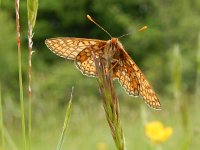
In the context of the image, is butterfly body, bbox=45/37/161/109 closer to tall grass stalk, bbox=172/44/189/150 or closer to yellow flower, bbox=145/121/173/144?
tall grass stalk, bbox=172/44/189/150

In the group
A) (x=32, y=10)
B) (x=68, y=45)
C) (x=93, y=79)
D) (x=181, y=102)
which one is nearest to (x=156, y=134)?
(x=68, y=45)

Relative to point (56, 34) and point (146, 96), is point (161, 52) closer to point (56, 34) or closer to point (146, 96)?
point (56, 34)

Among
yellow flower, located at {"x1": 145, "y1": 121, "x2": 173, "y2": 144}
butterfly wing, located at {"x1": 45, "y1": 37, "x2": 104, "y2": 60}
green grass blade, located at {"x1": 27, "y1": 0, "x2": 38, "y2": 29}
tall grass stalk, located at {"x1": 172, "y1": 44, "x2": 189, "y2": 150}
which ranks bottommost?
yellow flower, located at {"x1": 145, "y1": 121, "x2": 173, "y2": 144}

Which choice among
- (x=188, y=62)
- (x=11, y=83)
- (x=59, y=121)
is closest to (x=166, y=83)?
(x=188, y=62)

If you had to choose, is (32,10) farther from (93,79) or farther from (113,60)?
(93,79)

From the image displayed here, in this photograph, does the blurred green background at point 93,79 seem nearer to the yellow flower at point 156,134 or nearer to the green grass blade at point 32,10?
the yellow flower at point 156,134

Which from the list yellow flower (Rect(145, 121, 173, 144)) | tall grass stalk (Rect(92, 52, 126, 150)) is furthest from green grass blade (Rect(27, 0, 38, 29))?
yellow flower (Rect(145, 121, 173, 144))
